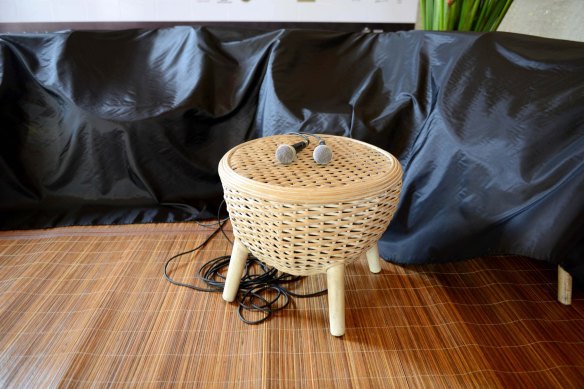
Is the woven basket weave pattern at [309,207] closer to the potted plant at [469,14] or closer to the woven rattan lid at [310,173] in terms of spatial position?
the woven rattan lid at [310,173]

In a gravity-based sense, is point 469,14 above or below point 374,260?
above

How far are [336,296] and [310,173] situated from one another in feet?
0.83

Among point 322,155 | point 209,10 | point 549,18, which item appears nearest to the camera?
point 322,155

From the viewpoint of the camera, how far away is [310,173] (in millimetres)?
725

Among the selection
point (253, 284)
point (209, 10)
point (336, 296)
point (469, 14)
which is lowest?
point (253, 284)

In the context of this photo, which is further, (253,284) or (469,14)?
(469,14)

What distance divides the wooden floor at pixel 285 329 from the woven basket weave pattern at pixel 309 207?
0.57 feet

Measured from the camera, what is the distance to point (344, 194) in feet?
2.10

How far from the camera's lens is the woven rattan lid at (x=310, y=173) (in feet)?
2.10

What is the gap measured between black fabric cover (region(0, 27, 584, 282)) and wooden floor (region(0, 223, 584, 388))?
151 mm

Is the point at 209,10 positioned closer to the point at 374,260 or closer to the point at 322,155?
the point at 322,155

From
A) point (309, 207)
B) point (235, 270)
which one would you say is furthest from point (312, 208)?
point (235, 270)

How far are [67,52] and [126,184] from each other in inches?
17.8

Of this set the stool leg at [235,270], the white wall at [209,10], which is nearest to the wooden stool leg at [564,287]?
the stool leg at [235,270]
